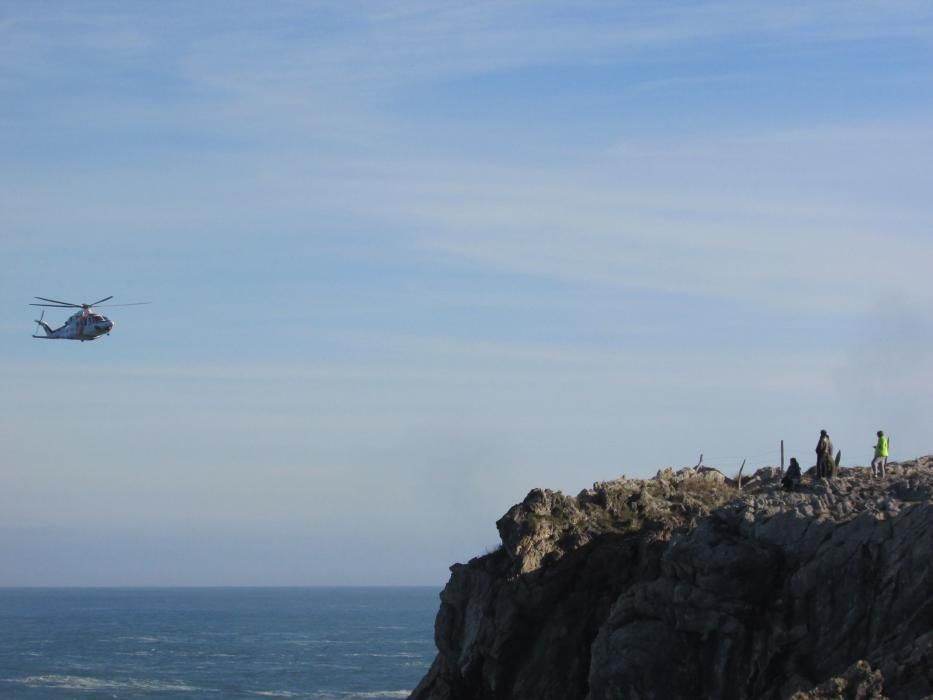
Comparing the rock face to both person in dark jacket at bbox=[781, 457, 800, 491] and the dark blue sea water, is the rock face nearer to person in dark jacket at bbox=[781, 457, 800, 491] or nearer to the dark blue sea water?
person in dark jacket at bbox=[781, 457, 800, 491]

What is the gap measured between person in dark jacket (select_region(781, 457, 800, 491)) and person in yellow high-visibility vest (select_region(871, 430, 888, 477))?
205 cm

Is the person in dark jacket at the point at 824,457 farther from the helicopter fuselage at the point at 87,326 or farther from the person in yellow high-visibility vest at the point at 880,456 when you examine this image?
the helicopter fuselage at the point at 87,326

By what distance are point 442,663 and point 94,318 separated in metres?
35.0

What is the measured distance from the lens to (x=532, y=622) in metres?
41.2

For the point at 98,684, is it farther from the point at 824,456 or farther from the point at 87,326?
the point at 824,456

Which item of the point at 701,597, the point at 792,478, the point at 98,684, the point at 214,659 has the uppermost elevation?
the point at 792,478

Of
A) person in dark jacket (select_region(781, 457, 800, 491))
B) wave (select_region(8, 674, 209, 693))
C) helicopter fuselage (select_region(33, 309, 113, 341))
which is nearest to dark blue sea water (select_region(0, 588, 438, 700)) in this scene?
wave (select_region(8, 674, 209, 693))

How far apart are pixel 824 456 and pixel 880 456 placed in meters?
1.47

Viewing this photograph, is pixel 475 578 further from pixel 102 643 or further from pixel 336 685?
pixel 102 643

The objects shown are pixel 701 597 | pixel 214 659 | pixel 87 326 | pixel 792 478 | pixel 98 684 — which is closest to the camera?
pixel 701 597

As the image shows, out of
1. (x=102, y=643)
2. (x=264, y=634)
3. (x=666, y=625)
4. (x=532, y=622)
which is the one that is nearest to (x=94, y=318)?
(x=532, y=622)

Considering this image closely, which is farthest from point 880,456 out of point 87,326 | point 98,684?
point 98,684

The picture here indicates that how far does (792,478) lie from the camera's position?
4191 cm

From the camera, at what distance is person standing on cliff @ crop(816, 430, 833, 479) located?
4272 centimetres
